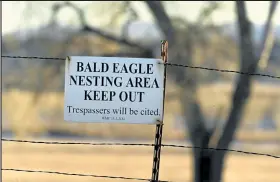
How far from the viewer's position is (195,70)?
3881mm

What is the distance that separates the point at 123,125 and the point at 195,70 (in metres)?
0.59

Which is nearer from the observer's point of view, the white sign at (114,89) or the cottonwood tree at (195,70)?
the white sign at (114,89)

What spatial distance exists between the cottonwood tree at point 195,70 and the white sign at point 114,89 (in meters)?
1.65

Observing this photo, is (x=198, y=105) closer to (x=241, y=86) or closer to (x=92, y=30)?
(x=241, y=86)

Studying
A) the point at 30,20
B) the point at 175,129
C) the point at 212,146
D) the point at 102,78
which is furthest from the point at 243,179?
the point at 102,78

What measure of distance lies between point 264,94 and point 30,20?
63.2 inches

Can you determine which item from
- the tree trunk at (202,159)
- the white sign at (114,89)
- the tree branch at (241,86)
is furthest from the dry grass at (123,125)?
the white sign at (114,89)

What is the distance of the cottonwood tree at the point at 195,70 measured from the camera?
12.8ft

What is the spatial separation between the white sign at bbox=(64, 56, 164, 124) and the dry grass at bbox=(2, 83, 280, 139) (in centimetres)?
159

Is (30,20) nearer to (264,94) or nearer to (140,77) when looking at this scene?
(264,94)

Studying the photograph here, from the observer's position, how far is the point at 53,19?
3895 millimetres

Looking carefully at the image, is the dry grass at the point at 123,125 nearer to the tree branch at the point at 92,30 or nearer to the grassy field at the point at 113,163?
the grassy field at the point at 113,163

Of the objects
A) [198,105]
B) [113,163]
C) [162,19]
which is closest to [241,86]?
[198,105]

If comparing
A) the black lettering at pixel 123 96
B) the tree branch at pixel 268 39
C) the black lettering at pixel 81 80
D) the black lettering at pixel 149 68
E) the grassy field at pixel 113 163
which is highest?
the tree branch at pixel 268 39
